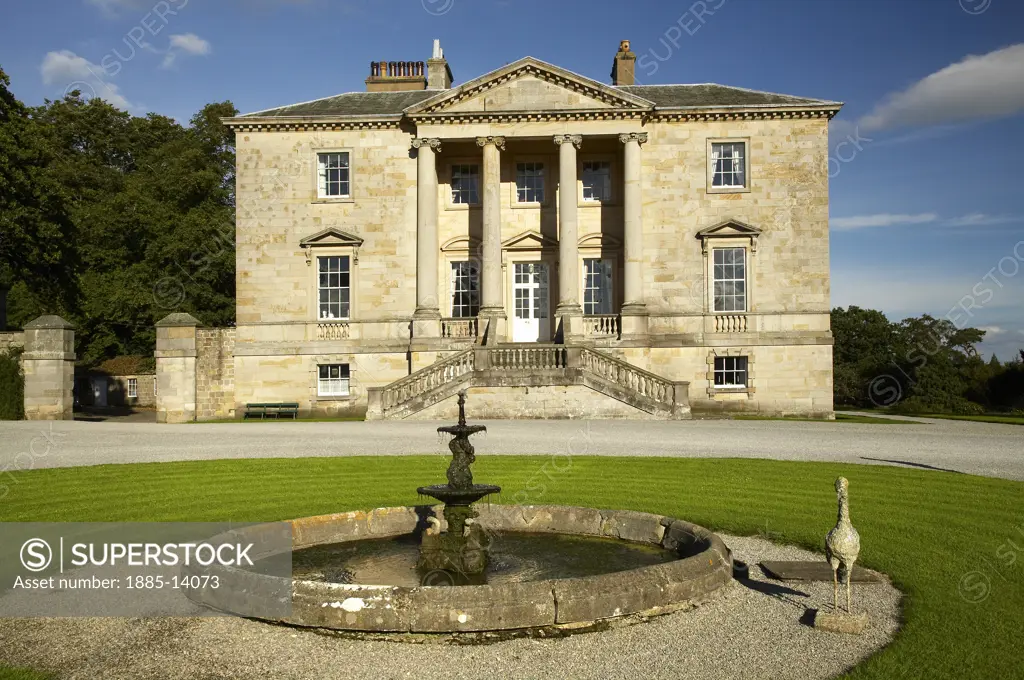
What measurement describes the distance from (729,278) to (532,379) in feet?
35.3

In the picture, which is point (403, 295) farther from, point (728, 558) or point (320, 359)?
point (728, 558)

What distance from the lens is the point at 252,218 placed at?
34.7m

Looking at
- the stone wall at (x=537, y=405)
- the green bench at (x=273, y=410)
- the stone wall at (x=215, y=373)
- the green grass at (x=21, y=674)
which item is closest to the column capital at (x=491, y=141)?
the stone wall at (x=537, y=405)

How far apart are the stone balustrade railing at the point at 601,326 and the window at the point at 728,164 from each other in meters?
7.11

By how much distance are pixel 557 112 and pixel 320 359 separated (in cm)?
1398

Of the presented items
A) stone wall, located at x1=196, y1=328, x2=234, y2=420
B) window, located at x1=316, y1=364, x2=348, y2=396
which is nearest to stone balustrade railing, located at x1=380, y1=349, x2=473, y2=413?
window, located at x1=316, y1=364, x2=348, y2=396

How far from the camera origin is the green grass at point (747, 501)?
6938 mm

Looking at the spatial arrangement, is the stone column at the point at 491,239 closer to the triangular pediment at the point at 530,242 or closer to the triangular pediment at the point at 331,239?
the triangular pediment at the point at 530,242

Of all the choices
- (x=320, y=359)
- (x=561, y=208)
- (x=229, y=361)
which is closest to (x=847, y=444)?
(x=561, y=208)

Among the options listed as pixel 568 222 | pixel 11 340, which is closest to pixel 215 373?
pixel 11 340

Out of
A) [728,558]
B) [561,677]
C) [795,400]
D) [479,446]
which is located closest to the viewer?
[561,677]

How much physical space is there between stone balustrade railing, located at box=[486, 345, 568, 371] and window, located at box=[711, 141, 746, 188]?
36.2ft

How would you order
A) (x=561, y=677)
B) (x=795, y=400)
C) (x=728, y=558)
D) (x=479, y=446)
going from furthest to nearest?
(x=795, y=400), (x=479, y=446), (x=728, y=558), (x=561, y=677)

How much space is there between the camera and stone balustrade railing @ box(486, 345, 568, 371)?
2853 cm
